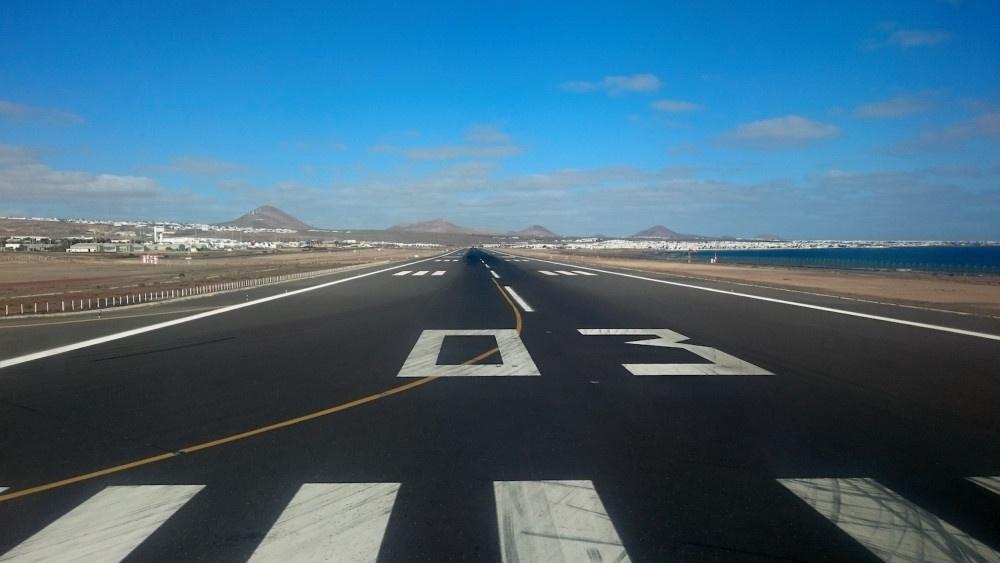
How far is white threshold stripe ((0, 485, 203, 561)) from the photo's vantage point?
4777 millimetres

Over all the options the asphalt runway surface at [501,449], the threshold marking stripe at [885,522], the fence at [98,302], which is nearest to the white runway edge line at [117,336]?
the asphalt runway surface at [501,449]

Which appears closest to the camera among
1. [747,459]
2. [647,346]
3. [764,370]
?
[747,459]

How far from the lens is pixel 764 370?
11680mm

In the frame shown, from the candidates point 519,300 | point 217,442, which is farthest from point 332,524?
point 519,300

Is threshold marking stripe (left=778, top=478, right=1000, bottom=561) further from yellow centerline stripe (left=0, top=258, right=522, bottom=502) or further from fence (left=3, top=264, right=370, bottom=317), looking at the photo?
fence (left=3, top=264, right=370, bottom=317)

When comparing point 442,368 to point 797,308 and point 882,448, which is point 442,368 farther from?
point 797,308

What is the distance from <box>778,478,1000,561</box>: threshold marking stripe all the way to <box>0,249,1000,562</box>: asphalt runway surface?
1.0 inches

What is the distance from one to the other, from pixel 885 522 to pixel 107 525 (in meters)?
6.04

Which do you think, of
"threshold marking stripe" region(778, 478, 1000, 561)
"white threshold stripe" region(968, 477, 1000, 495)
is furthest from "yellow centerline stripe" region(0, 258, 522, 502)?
"white threshold stripe" region(968, 477, 1000, 495)

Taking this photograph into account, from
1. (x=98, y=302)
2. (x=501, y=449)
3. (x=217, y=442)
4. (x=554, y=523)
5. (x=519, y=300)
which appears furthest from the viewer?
(x=98, y=302)

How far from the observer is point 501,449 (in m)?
7.12

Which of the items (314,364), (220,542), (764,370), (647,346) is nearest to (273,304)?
(314,364)

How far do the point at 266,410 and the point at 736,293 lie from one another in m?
25.7

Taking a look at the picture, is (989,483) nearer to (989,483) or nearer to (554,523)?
(989,483)
